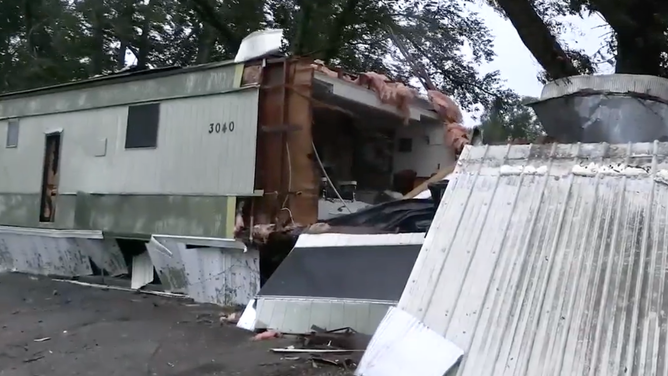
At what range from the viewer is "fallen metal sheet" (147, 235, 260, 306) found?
7.94 metres

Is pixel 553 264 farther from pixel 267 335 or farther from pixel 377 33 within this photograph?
pixel 377 33

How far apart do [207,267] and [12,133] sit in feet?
17.3

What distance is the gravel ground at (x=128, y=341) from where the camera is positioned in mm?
5246

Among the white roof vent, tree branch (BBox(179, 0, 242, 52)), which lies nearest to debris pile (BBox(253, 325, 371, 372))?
the white roof vent

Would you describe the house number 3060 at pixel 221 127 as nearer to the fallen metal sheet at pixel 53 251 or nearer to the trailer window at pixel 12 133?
the fallen metal sheet at pixel 53 251

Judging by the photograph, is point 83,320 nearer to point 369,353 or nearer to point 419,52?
point 369,353

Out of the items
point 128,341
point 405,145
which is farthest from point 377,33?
point 128,341

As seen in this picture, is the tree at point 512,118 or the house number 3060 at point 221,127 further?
the tree at point 512,118

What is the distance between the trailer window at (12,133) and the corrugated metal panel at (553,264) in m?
9.23

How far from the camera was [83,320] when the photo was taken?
7414 mm

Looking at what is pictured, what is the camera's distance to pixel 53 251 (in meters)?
10.8

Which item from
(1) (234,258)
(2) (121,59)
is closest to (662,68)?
(1) (234,258)

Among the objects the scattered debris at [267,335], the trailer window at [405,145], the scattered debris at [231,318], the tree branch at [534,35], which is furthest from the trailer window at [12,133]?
the tree branch at [534,35]

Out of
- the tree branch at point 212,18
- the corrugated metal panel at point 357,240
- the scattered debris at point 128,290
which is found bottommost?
the scattered debris at point 128,290
